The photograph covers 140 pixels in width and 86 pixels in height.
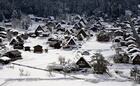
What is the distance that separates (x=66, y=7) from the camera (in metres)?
76.8

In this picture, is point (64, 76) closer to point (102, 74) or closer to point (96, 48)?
point (102, 74)

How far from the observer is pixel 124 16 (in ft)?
228

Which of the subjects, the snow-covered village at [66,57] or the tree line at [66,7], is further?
the tree line at [66,7]

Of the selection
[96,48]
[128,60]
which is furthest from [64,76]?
[96,48]

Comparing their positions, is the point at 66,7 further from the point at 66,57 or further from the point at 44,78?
the point at 44,78

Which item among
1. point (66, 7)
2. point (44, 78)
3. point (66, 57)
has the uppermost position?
point (66, 7)

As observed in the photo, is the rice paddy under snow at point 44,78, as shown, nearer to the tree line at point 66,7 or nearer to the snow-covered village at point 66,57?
the snow-covered village at point 66,57

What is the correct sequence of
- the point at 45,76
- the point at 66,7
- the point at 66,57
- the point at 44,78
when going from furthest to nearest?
1. the point at 66,7
2. the point at 66,57
3. the point at 45,76
4. the point at 44,78

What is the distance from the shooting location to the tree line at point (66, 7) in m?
70.1

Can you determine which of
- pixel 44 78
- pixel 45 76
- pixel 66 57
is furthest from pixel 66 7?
pixel 44 78

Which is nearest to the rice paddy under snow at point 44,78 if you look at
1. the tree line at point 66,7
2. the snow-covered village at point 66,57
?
the snow-covered village at point 66,57

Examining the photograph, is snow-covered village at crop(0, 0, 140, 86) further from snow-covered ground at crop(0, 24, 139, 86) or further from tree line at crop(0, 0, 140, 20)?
tree line at crop(0, 0, 140, 20)

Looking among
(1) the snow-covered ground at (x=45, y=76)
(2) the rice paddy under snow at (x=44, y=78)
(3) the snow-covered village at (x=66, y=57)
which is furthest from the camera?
(3) the snow-covered village at (x=66, y=57)

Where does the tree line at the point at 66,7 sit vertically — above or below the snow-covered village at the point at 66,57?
above
